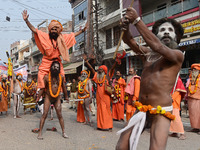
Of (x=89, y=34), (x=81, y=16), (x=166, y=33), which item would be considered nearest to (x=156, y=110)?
(x=166, y=33)

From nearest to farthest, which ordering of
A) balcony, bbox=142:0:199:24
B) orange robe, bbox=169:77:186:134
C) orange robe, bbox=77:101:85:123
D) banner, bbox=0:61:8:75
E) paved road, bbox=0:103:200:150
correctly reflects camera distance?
paved road, bbox=0:103:200:150
orange robe, bbox=169:77:186:134
orange robe, bbox=77:101:85:123
banner, bbox=0:61:8:75
balcony, bbox=142:0:199:24

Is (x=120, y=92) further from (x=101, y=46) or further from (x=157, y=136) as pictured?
(x=101, y=46)

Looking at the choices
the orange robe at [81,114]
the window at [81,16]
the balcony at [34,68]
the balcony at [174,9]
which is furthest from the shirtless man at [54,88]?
the balcony at [34,68]

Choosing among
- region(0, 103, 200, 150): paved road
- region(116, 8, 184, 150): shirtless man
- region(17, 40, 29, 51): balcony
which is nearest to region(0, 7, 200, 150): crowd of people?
region(116, 8, 184, 150): shirtless man

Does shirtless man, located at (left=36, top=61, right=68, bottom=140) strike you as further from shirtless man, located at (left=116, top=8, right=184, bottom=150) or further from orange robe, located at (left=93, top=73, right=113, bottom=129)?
shirtless man, located at (left=116, top=8, right=184, bottom=150)

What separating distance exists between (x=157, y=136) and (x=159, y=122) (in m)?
0.17

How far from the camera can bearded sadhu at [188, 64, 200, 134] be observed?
6.31 metres

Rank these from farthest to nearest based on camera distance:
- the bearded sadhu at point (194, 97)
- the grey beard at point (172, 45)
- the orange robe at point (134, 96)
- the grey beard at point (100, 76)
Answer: the grey beard at point (100, 76) < the bearded sadhu at point (194, 97) < the orange robe at point (134, 96) < the grey beard at point (172, 45)

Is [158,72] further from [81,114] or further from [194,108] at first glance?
[81,114]

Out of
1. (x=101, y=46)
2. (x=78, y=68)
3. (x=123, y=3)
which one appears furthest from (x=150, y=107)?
(x=78, y=68)

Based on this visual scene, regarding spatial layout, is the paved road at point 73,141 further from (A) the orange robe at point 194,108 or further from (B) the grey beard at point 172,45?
(B) the grey beard at point 172,45

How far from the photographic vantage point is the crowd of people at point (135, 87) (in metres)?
2.50

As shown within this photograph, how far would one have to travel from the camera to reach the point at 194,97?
657 centimetres

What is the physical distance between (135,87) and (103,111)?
4.21 feet
